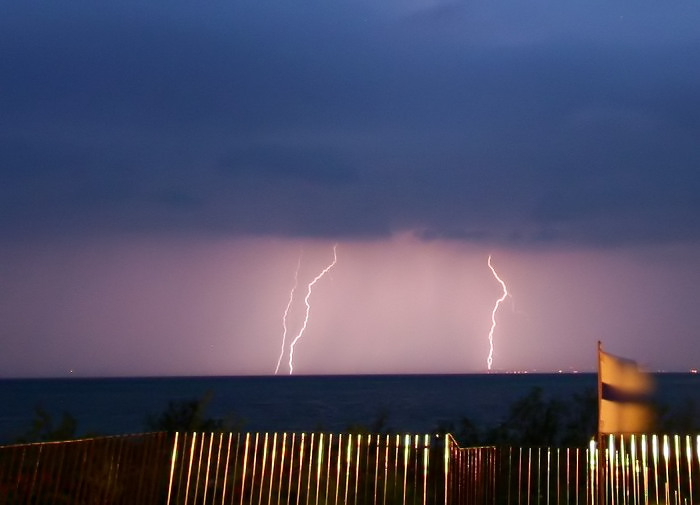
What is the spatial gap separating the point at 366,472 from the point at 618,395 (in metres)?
3.07

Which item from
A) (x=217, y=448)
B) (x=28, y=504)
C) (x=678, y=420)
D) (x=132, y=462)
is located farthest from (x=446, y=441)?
(x=678, y=420)

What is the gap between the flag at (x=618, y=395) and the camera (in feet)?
32.9

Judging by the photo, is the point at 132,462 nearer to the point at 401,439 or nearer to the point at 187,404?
the point at 401,439

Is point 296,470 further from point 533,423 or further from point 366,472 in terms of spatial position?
point 533,423

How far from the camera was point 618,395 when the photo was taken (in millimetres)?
10188

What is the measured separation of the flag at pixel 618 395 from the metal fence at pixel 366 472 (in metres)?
0.59

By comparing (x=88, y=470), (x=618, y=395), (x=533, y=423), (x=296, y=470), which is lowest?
(x=88, y=470)

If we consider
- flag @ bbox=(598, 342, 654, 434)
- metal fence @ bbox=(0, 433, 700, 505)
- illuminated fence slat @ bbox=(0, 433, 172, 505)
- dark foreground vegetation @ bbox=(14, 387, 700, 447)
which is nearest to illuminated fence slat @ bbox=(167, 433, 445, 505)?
metal fence @ bbox=(0, 433, 700, 505)

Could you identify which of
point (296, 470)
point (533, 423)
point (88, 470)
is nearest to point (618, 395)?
point (296, 470)

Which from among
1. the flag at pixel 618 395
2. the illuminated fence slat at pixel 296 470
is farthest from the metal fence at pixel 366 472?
the flag at pixel 618 395

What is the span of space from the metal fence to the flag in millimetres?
591

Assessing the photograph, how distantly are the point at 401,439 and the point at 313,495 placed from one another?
5.64 ft

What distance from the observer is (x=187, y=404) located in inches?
766

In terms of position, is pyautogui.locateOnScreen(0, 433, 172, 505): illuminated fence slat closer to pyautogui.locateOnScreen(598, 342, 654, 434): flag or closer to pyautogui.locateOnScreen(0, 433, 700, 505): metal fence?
pyautogui.locateOnScreen(0, 433, 700, 505): metal fence
